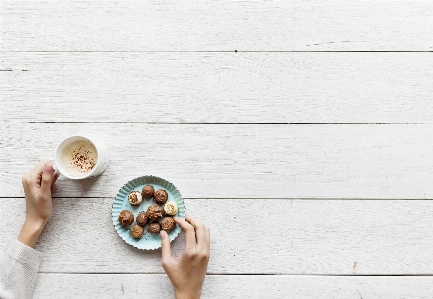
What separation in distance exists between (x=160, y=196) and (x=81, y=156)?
19cm

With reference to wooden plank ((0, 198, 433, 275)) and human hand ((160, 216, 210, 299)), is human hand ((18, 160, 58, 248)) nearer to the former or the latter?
wooden plank ((0, 198, 433, 275))

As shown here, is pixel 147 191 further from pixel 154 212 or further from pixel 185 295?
pixel 185 295

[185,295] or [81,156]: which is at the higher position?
[81,156]

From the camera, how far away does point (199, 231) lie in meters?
0.87

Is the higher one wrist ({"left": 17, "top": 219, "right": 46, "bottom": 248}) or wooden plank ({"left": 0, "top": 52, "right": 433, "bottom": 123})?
wooden plank ({"left": 0, "top": 52, "right": 433, "bottom": 123})

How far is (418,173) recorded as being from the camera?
3.07 ft

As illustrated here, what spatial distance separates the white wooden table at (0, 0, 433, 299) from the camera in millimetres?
921

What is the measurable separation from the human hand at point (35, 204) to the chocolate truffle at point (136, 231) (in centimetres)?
19

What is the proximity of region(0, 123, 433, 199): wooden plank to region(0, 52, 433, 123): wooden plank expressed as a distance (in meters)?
0.03

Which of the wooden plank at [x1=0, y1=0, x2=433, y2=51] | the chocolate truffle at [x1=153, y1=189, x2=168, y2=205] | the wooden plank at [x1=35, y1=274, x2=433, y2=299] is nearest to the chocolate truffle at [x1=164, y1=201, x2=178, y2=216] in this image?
the chocolate truffle at [x1=153, y1=189, x2=168, y2=205]

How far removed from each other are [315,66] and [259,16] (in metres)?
0.18

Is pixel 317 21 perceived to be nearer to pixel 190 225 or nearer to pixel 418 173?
pixel 418 173

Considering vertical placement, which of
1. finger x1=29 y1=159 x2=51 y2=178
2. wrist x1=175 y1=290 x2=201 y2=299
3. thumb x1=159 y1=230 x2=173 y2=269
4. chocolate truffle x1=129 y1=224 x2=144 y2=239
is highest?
finger x1=29 y1=159 x2=51 y2=178

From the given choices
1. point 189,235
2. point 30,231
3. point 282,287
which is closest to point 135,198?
point 189,235
